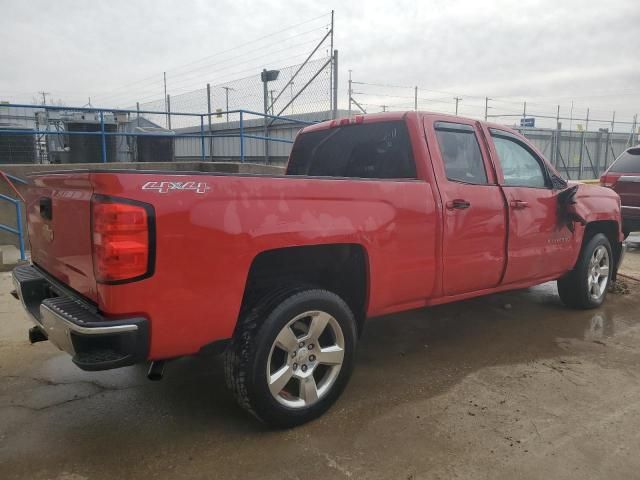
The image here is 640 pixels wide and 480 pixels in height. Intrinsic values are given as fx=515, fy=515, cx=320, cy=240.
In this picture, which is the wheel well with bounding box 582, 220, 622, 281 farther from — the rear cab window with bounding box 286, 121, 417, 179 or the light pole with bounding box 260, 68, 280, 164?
the light pole with bounding box 260, 68, 280, 164

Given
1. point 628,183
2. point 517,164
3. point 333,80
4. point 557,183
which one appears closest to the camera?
point 517,164

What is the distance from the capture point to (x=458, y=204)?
3701 mm

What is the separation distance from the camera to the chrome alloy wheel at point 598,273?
5324mm

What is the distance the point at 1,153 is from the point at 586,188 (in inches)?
397

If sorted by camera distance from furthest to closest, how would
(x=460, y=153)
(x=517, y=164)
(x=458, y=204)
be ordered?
1. (x=517, y=164)
2. (x=460, y=153)
3. (x=458, y=204)

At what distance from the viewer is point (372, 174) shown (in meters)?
4.04

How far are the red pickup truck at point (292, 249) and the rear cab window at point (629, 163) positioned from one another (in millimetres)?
5242

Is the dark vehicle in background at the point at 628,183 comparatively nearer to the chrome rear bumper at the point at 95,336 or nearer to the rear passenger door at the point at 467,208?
the rear passenger door at the point at 467,208

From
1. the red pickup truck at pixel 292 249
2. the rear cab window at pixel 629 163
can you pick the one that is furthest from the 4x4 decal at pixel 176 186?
the rear cab window at pixel 629 163

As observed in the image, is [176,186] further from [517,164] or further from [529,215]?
[517,164]

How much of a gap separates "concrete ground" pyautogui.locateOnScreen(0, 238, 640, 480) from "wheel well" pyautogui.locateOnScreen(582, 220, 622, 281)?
117 centimetres

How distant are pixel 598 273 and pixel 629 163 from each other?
181 inches

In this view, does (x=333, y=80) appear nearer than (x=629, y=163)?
No

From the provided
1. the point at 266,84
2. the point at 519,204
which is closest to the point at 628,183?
the point at 519,204
